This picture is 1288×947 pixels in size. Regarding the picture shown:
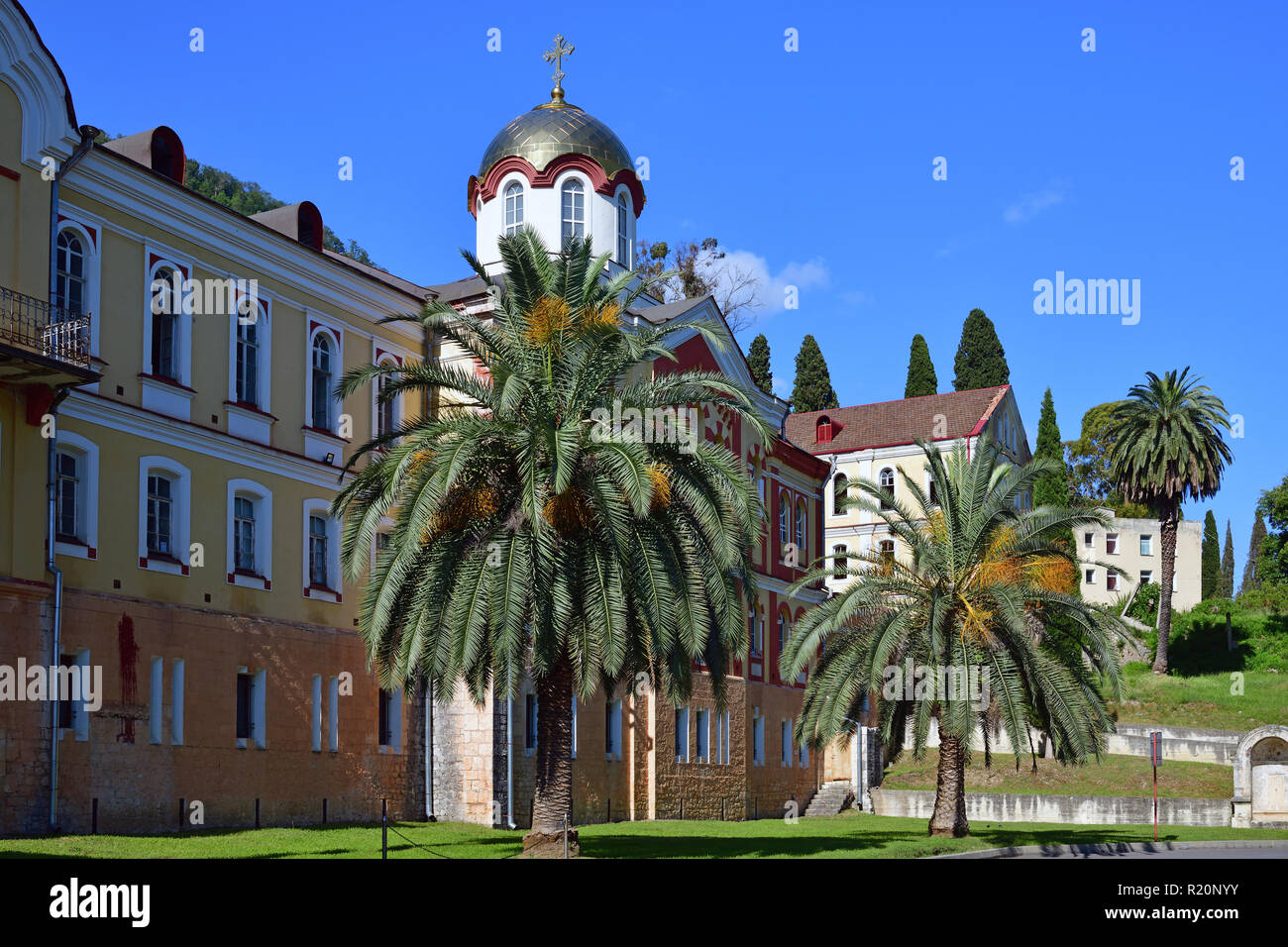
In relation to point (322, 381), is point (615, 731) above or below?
below

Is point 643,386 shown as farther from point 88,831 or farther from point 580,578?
point 88,831

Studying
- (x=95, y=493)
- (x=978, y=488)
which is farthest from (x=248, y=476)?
(x=978, y=488)

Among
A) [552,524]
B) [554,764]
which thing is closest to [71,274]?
[552,524]

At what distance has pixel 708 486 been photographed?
25406 millimetres

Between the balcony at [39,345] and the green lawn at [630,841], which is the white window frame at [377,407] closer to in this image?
the green lawn at [630,841]

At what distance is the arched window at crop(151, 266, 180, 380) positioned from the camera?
30422mm

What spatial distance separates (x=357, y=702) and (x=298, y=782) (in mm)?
2962

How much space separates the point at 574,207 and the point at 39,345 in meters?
20.1

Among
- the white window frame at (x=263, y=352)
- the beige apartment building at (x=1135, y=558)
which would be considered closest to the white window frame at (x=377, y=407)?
the white window frame at (x=263, y=352)

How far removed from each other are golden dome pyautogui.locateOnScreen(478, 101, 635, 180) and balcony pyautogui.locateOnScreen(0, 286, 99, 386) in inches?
739

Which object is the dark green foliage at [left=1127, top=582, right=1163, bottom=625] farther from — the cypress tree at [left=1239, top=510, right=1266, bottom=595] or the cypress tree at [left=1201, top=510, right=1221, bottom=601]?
the cypress tree at [left=1239, top=510, right=1266, bottom=595]

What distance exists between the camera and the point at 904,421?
78.5 m

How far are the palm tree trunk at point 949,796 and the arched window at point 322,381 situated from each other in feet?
53.3

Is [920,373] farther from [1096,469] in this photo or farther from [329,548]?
[329,548]
